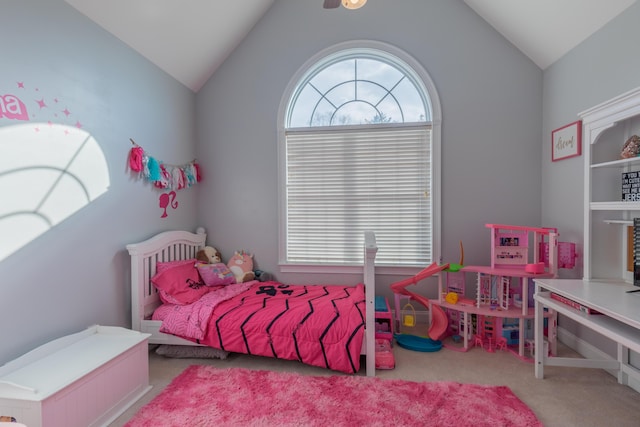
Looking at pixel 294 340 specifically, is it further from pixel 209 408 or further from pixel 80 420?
pixel 80 420

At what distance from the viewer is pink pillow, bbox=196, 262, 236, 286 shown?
9.79 feet

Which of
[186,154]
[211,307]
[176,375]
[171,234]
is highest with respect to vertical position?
[186,154]

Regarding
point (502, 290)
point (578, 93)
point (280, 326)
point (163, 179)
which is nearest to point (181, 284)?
point (163, 179)

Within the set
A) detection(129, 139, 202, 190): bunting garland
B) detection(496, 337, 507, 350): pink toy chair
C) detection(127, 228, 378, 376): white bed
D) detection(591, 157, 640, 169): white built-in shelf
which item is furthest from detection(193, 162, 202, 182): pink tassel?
detection(591, 157, 640, 169): white built-in shelf

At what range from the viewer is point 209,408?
1827 mm

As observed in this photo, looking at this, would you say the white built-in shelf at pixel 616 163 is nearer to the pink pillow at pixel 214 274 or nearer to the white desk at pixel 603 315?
the white desk at pixel 603 315

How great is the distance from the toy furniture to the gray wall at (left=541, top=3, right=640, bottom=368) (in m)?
0.31

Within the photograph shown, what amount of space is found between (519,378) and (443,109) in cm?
244

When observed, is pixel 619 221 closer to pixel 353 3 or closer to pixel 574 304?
pixel 574 304

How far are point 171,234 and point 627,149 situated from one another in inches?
139

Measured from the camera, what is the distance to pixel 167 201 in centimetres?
299

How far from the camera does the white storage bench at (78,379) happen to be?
140 centimetres

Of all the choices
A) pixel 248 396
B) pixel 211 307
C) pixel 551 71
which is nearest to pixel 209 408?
pixel 248 396

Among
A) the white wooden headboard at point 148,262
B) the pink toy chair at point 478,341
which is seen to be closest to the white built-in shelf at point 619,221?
the pink toy chair at point 478,341
